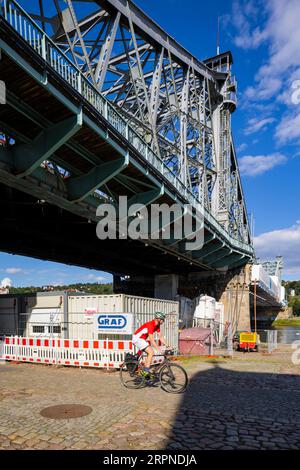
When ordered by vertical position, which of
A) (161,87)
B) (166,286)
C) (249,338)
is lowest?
(249,338)

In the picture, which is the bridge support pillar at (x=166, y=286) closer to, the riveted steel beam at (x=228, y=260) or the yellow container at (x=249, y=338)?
the riveted steel beam at (x=228, y=260)

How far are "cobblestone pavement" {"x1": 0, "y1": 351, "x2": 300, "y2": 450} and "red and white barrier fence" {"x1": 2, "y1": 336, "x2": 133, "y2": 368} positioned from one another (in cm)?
147

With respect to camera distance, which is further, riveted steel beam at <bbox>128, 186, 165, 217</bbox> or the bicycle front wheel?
riveted steel beam at <bbox>128, 186, 165, 217</bbox>

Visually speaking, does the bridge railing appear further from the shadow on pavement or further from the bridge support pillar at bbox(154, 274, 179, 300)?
the bridge support pillar at bbox(154, 274, 179, 300)

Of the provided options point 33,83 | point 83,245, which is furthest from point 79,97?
point 83,245

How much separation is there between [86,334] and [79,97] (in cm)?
979

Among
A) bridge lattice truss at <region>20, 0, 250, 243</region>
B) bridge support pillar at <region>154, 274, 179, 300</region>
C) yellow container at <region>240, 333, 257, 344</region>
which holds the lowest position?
yellow container at <region>240, 333, 257, 344</region>

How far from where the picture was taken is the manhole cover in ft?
24.4

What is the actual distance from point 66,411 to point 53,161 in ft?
35.7

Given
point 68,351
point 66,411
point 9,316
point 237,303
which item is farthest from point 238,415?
point 237,303

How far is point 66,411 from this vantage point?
7.82 meters

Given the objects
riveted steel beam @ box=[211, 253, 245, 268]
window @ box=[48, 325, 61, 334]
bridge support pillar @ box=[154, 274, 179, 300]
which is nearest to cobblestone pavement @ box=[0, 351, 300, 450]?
window @ box=[48, 325, 61, 334]

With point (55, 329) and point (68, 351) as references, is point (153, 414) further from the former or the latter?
point (55, 329)
